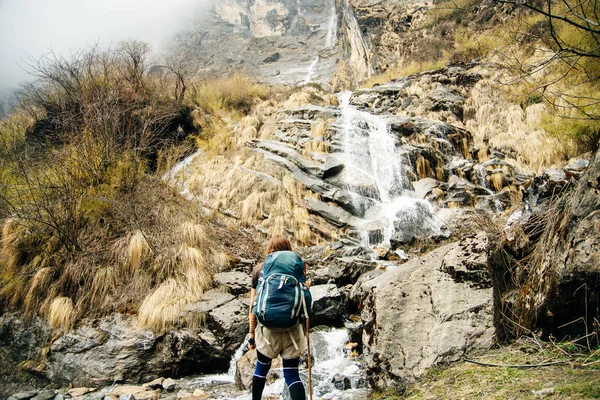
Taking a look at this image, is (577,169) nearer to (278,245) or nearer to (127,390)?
(278,245)

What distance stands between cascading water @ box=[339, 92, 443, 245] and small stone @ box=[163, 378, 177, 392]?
18.0 ft

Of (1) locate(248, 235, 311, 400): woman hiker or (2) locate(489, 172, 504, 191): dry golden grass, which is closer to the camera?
(1) locate(248, 235, 311, 400): woman hiker

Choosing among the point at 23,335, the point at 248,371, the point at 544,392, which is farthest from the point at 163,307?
the point at 544,392

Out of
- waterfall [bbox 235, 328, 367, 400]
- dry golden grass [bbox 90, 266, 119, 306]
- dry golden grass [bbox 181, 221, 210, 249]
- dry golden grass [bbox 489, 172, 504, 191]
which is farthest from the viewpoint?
dry golden grass [bbox 489, 172, 504, 191]

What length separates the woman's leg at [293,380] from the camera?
9.45ft

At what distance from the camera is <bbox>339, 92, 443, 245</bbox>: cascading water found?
9227 millimetres

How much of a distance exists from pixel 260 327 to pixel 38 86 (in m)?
12.3

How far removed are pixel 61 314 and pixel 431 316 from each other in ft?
18.7

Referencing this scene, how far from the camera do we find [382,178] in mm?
10984

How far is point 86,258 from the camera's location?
6.48m

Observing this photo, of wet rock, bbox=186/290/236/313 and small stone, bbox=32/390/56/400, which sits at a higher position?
wet rock, bbox=186/290/236/313

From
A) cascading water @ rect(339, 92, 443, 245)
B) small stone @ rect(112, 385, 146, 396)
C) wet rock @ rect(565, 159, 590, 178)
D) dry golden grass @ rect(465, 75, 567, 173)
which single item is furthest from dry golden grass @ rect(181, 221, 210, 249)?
dry golden grass @ rect(465, 75, 567, 173)

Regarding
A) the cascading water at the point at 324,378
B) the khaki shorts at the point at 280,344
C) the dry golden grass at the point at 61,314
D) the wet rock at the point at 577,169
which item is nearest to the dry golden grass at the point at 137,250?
the dry golden grass at the point at 61,314

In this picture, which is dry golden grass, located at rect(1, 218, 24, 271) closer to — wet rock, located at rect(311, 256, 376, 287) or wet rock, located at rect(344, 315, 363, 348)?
wet rock, located at rect(311, 256, 376, 287)
